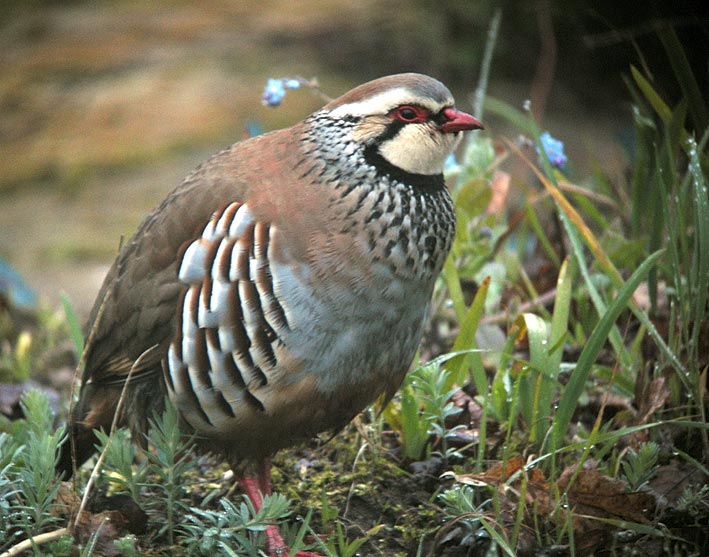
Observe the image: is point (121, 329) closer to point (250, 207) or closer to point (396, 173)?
point (250, 207)

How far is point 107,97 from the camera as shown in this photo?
26.1 feet

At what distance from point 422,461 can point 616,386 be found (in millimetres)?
744

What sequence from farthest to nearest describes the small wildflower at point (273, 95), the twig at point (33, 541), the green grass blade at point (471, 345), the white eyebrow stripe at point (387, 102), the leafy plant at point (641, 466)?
the small wildflower at point (273, 95) < the green grass blade at point (471, 345) < the white eyebrow stripe at point (387, 102) < the leafy plant at point (641, 466) < the twig at point (33, 541)

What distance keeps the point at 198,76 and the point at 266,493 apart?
5.61 meters

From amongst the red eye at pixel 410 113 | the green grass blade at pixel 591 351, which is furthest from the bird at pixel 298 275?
the green grass blade at pixel 591 351

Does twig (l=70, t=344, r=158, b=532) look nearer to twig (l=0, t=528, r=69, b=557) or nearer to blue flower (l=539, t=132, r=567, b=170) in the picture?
twig (l=0, t=528, r=69, b=557)

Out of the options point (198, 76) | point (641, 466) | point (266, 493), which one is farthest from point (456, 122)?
point (198, 76)

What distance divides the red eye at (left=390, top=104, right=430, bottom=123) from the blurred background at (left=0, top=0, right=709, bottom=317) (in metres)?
3.82

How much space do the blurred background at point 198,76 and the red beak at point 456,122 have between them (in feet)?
12.3

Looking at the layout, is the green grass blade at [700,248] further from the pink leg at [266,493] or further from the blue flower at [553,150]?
the pink leg at [266,493]

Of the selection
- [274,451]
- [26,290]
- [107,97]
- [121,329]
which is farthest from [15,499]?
Result: [107,97]

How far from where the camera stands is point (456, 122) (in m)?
2.94

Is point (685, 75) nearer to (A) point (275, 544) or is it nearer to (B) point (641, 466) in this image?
(B) point (641, 466)

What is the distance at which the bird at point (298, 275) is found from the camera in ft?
9.27
